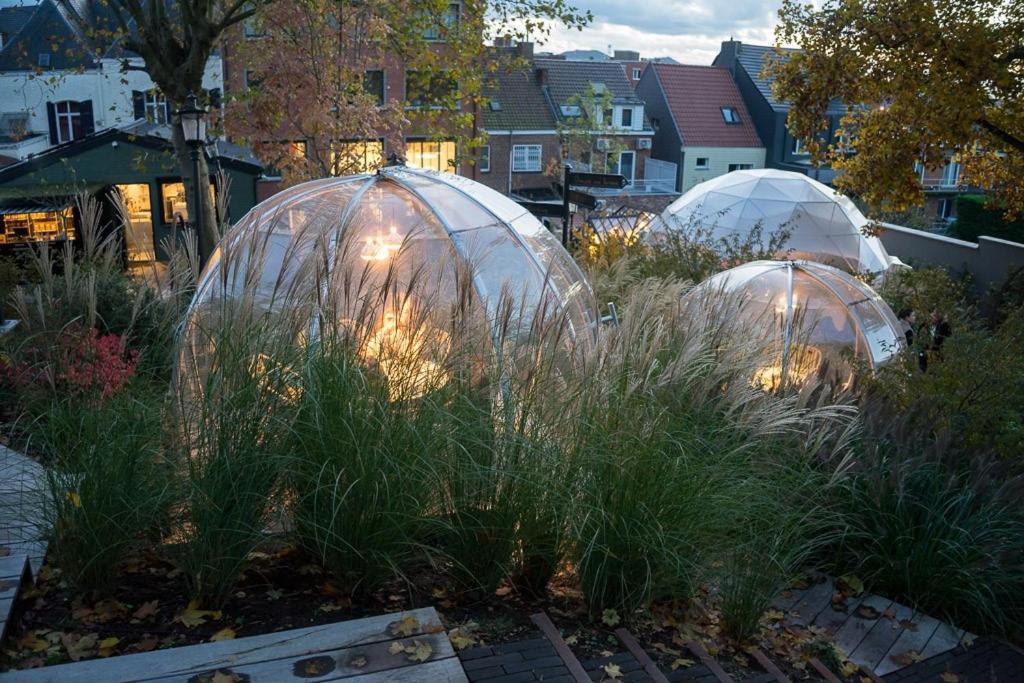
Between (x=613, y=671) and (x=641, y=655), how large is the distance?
0.22 m

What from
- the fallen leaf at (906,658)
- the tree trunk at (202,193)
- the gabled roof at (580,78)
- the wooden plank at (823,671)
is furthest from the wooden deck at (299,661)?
the gabled roof at (580,78)

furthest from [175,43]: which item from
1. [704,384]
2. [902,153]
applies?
[704,384]

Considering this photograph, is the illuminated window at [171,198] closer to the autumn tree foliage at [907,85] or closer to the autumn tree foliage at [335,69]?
the autumn tree foliage at [335,69]

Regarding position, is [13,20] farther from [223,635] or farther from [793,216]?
[223,635]

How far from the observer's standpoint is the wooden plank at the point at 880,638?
5.00 metres

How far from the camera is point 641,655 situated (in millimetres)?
3750

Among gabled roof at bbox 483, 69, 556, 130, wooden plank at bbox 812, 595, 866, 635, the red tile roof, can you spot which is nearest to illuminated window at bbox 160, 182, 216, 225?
gabled roof at bbox 483, 69, 556, 130

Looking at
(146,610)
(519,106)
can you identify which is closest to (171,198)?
(519,106)

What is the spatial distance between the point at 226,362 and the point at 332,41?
13.9 m

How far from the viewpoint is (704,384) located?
4715 mm

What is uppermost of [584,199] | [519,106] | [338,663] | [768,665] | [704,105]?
[704,105]

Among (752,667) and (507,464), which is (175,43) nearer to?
(507,464)

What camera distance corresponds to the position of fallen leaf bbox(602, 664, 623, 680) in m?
3.56

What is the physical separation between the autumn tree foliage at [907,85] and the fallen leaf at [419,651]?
10.4m
